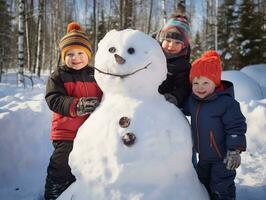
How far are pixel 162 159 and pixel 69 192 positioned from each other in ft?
2.56

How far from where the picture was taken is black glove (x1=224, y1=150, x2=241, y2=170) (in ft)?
8.70

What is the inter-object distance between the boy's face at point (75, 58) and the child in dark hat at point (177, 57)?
740mm

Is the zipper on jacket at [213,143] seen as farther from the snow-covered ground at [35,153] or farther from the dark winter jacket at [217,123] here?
the snow-covered ground at [35,153]

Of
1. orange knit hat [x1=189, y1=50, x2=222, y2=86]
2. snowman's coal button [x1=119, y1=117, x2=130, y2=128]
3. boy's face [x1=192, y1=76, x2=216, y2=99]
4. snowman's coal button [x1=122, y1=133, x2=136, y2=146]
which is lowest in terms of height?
snowman's coal button [x1=122, y1=133, x2=136, y2=146]

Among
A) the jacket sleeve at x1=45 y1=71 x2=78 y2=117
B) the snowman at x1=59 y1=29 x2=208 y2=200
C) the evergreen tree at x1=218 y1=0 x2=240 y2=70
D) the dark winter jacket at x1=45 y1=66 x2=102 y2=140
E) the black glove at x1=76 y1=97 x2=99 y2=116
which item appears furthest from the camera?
the evergreen tree at x1=218 y1=0 x2=240 y2=70

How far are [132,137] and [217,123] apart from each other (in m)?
0.88

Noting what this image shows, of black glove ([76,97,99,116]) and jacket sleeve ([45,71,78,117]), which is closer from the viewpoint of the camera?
black glove ([76,97,99,116])

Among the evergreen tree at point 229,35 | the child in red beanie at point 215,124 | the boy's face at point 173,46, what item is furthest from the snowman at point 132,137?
the evergreen tree at point 229,35

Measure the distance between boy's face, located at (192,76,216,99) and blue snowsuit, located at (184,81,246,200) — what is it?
0.04 m

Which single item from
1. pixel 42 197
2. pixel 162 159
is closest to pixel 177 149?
pixel 162 159

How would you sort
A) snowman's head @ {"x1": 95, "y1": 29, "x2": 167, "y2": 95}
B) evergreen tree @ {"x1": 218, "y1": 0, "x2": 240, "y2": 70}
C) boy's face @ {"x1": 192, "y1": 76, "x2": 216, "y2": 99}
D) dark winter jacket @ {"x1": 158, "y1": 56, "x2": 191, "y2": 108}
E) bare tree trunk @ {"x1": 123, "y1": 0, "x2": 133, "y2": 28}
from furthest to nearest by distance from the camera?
evergreen tree @ {"x1": 218, "y1": 0, "x2": 240, "y2": 70}
bare tree trunk @ {"x1": 123, "y1": 0, "x2": 133, "y2": 28}
dark winter jacket @ {"x1": 158, "y1": 56, "x2": 191, "y2": 108}
boy's face @ {"x1": 192, "y1": 76, "x2": 216, "y2": 99}
snowman's head @ {"x1": 95, "y1": 29, "x2": 167, "y2": 95}

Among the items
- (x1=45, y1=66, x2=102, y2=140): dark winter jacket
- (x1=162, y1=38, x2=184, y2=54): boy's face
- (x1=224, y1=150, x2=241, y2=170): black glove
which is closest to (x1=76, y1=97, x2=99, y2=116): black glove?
(x1=45, y1=66, x2=102, y2=140): dark winter jacket

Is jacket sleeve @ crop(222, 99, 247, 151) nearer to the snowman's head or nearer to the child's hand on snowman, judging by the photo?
the child's hand on snowman

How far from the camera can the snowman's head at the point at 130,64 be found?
241 cm
